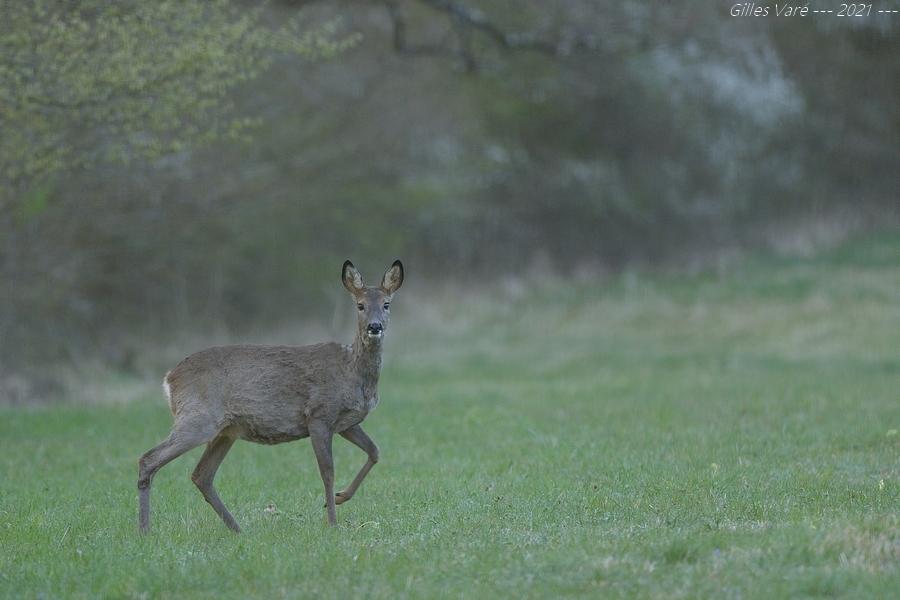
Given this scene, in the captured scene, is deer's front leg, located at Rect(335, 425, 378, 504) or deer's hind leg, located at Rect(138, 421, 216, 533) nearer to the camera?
deer's hind leg, located at Rect(138, 421, 216, 533)

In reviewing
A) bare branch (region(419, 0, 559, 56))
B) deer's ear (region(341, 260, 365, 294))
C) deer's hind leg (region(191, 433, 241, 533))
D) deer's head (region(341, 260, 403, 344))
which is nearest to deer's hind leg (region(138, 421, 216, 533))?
deer's hind leg (region(191, 433, 241, 533))

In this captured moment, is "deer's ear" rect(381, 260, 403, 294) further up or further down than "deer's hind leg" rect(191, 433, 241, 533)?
further up

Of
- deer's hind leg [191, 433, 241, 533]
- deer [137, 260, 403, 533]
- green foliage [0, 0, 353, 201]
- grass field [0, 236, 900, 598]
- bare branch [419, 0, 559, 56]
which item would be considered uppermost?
bare branch [419, 0, 559, 56]

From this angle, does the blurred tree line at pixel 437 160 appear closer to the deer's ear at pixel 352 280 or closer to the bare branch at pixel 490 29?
the bare branch at pixel 490 29

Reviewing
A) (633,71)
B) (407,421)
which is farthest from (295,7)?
(633,71)

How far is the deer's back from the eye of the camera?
352 inches

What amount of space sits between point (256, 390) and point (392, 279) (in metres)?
1.28

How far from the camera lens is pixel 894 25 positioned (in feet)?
97.7

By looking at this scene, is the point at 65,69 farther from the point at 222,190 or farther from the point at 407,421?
the point at 222,190

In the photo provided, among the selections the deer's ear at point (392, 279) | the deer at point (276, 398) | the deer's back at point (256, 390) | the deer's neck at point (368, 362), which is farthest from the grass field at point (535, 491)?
the deer's ear at point (392, 279)

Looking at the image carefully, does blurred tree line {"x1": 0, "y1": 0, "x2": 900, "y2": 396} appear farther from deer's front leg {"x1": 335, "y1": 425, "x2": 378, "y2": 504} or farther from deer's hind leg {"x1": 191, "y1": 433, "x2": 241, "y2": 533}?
deer's front leg {"x1": 335, "y1": 425, "x2": 378, "y2": 504}

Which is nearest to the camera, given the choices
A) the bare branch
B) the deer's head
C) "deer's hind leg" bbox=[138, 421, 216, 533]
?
"deer's hind leg" bbox=[138, 421, 216, 533]

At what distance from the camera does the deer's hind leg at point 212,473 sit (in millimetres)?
8898

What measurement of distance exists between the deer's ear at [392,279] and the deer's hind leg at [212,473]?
153 cm
